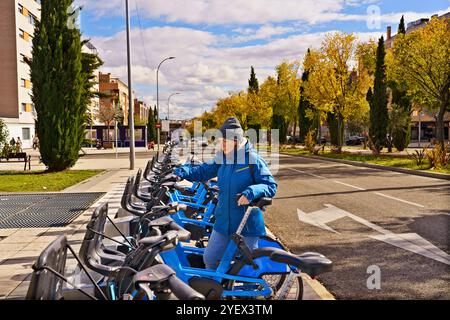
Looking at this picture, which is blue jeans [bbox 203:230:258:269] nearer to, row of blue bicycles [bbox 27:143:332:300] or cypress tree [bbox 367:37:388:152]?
row of blue bicycles [bbox 27:143:332:300]

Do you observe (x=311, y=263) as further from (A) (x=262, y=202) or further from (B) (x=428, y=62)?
(B) (x=428, y=62)

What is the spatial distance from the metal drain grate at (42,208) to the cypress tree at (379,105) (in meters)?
22.3

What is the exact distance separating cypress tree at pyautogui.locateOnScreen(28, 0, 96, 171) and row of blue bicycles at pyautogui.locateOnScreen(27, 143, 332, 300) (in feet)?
47.4

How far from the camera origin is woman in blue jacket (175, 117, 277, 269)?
11.9 feet

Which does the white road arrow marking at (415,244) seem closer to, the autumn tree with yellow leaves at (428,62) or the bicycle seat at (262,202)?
the bicycle seat at (262,202)

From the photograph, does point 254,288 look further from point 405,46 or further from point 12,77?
point 12,77

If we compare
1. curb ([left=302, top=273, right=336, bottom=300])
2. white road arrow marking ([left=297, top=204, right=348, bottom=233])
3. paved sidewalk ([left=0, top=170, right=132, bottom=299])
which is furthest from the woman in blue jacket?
white road arrow marking ([left=297, top=204, right=348, bottom=233])

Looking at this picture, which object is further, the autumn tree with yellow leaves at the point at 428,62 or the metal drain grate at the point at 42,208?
the autumn tree with yellow leaves at the point at 428,62

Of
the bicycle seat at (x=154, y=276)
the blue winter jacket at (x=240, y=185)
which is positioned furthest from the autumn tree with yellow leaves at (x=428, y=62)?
the bicycle seat at (x=154, y=276)

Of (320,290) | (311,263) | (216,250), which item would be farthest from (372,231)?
(311,263)

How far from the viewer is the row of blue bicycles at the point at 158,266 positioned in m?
2.21

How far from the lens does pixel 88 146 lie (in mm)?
56656
